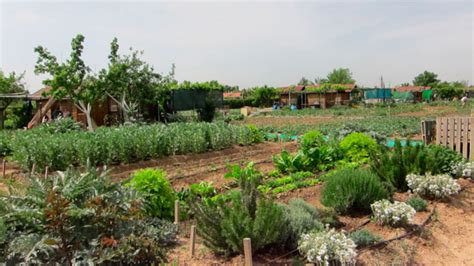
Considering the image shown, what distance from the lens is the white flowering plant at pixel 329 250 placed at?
3.62 metres

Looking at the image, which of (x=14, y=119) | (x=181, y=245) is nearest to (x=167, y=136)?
(x=181, y=245)

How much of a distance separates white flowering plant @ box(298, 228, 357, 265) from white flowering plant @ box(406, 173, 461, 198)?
9.39 feet

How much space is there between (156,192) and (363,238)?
2715mm

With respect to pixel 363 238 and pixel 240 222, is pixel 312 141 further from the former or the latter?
pixel 240 222

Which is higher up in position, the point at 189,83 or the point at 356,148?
the point at 189,83

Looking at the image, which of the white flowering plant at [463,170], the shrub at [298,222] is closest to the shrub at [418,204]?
the shrub at [298,222]

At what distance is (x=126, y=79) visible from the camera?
1820 centimetres

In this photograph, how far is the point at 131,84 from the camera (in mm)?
18703

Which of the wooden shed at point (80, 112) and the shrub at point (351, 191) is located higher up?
the wooden shed at point (80, 112)

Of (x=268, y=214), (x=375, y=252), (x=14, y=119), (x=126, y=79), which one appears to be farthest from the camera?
(x=14, y=119)

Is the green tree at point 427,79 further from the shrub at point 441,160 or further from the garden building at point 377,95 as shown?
the shrub at point 441,160

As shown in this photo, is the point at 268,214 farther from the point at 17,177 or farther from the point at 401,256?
the point at 17,177

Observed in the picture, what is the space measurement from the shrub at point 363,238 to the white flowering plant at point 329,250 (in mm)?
525

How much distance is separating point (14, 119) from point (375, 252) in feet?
86.1
